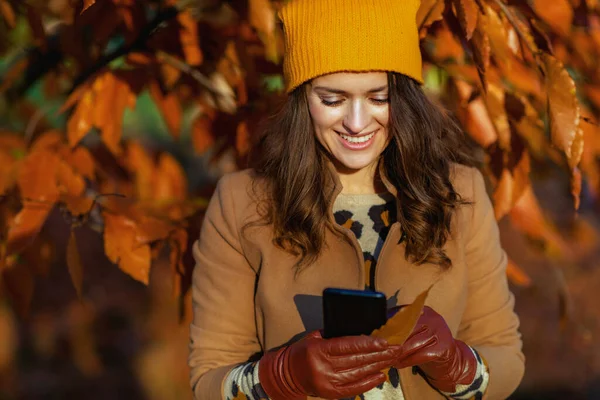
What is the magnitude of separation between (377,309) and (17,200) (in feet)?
3.62

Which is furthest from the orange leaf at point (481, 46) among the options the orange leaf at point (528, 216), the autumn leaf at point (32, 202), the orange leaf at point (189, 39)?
the autumn leaf at point (32, 202)

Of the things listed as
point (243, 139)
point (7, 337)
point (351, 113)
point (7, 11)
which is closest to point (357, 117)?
point (351, 113)

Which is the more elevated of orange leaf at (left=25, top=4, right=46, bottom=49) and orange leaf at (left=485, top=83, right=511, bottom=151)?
orange leaf at (left=25, top=4, right=46, bottom=49)

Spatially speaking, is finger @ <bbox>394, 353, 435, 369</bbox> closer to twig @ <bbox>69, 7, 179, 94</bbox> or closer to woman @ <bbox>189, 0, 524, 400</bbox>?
woman @ <bbox>189, 0, 524, 400</bbox>

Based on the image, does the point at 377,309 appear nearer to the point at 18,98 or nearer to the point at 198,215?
the point at 198,215

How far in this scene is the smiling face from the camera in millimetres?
1851

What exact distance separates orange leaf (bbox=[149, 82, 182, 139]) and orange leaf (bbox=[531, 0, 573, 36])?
3.51ft

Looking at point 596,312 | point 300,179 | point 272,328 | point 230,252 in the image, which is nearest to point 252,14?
point 300,179

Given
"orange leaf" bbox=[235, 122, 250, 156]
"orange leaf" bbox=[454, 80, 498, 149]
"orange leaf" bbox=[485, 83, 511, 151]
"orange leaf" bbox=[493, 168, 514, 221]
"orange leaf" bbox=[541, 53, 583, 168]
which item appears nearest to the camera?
"orange leaf" bbox=[541, 53, 583, 168]

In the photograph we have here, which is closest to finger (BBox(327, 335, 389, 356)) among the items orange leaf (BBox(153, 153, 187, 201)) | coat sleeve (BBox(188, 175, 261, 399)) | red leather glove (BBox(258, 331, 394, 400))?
red leather glove (BBox(258, 331, 394, 400))

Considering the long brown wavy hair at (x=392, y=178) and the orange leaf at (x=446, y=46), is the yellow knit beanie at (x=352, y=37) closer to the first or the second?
the long brown wavy hair at (x=392, y=178)

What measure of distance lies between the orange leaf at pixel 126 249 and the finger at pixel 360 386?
2.08 ft

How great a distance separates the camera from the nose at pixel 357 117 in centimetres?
183

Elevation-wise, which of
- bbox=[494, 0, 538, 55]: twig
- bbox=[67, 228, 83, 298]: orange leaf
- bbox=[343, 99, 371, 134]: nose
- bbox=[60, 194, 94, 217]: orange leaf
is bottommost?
bbox=[67, 228, 83, 298]: orange leaf
